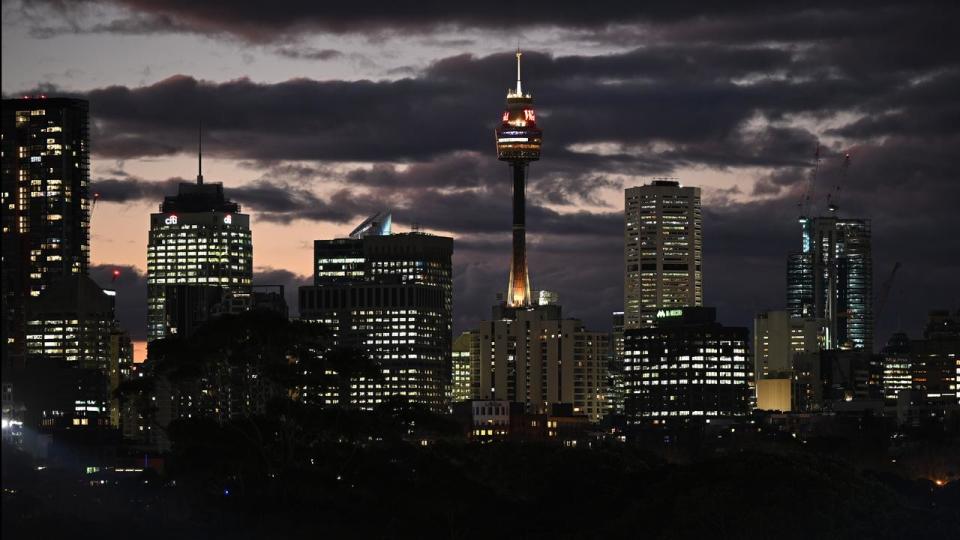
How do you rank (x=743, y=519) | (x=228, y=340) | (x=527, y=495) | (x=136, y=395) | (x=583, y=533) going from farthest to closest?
1. (x=527, y=495)
2. (x=136, y=395)
3. (x=228, y=340)
4. (x=583, y=533)
5. (x=743, y=519)

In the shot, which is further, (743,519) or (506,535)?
(506,535)

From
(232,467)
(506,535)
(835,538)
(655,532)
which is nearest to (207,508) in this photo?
(232,467)

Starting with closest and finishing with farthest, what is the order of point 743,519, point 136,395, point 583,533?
point 743,519 → point 583,533 → point 136,395

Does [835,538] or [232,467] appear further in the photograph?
[232,467]

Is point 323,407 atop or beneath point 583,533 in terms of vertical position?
atop

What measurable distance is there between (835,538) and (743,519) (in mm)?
3747

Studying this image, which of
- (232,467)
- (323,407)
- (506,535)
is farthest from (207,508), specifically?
A: (506,535)

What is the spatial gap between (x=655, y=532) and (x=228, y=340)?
2334cm

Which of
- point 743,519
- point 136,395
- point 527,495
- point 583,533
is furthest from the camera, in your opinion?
point 527,495

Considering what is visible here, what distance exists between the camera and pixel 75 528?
8431 cm

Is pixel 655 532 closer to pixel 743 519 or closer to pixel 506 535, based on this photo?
pixel 743 519

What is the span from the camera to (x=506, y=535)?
78000 millimetres

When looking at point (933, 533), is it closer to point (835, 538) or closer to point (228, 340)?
point (835, 538)

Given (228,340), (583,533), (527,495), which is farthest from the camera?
(527,495)
